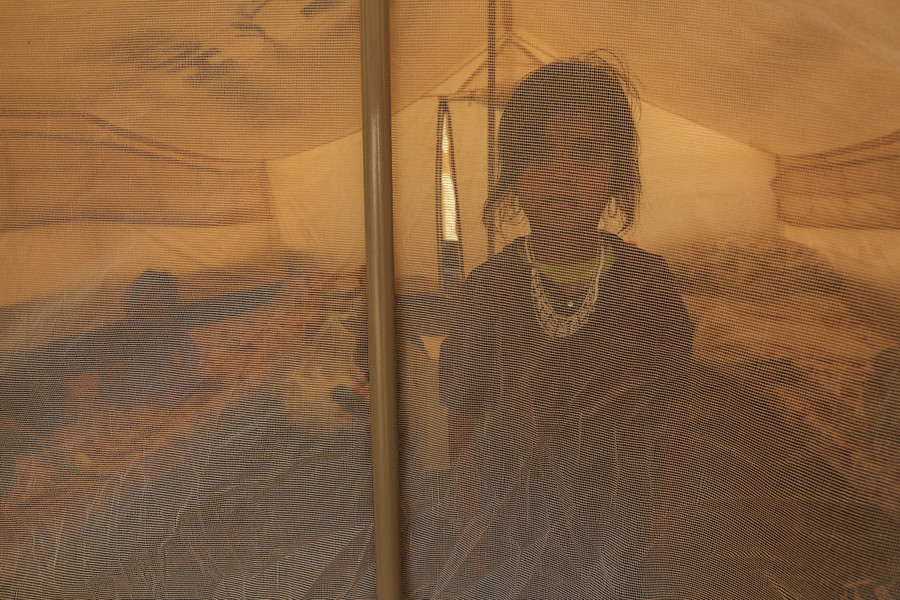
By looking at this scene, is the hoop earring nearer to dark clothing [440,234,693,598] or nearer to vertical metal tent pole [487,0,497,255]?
dark clothing [440,234,693,598]

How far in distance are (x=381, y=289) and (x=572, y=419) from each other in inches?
12.5

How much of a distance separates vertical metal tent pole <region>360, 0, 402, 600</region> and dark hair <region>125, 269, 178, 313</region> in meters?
0.29

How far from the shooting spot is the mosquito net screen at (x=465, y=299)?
80 cm

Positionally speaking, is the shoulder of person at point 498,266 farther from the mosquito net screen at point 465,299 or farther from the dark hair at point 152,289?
the dark hair at point 152,289

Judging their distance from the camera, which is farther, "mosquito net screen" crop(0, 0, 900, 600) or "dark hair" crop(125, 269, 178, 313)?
"dark hair" crop(125, 269, 178, 313)

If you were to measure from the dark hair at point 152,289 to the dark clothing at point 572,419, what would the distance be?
15.8 inches

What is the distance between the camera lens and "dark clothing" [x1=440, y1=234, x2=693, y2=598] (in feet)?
2.75

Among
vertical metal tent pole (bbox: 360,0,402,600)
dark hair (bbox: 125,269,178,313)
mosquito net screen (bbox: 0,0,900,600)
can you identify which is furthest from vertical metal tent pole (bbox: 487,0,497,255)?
dark hair (bbox: 125,269,178,313)

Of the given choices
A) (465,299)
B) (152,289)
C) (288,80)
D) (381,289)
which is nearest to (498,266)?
(465,299)

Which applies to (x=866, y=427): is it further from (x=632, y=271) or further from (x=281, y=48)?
(x=281, y=48)

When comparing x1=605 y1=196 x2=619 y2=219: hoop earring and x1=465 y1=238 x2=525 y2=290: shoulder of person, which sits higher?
x1=605 y1=196 x2=619 y2=219: hoop earring

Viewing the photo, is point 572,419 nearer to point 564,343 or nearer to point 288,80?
point 564,343

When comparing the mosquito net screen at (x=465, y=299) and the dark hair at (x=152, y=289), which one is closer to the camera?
the mosquito net screen at (x=465, y=299)

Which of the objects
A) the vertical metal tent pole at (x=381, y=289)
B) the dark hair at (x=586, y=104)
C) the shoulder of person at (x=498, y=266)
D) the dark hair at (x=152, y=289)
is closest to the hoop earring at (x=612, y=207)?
the dark hair at (x=586, y=104)
